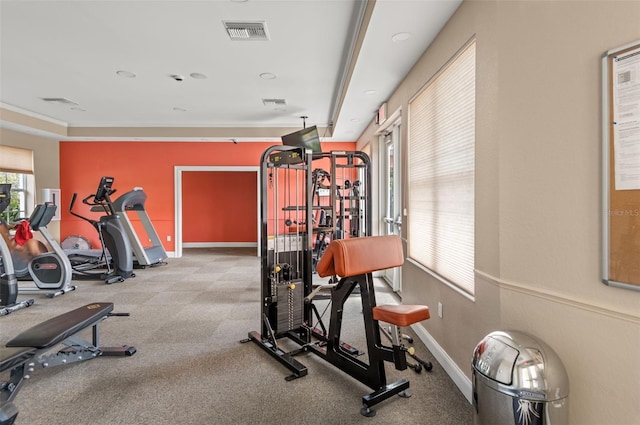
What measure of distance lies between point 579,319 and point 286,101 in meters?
5.20

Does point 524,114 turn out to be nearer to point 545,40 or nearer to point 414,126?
point 545,40

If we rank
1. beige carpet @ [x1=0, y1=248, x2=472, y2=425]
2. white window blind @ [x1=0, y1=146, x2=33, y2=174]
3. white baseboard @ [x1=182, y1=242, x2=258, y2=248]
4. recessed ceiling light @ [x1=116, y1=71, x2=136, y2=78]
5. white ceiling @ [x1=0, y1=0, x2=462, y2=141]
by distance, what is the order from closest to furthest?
beige carpet @ [x1=0, y1=248, x2=472, y2=425] < white ceiling @ [x1=0, y1=0, x2=462, y2=141] < recessed ceiling light @ [x1=116, y1=71, x2=136, y2=78] < white window blind @ [x1=0, y1=146, x2=33, y2=174] < white baseboard @ [x1=182, y1=242, x2=258, y2=248]

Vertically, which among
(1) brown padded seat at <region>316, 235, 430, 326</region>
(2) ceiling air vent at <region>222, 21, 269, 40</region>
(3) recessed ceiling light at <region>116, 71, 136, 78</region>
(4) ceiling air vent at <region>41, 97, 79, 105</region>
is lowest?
(1) brown padded seat at <region>316, 235, 430, 326</region>

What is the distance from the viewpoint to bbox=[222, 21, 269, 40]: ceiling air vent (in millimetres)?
3176

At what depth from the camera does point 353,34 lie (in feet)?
11.0

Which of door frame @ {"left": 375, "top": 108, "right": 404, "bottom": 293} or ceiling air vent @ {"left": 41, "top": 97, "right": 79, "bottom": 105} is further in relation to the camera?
ceiling air vent @ {"left": 41, "top": 97, "right": 79, "bottom": 105}

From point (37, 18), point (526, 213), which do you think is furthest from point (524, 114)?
point (37, 18)

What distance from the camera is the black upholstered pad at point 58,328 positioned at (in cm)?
220

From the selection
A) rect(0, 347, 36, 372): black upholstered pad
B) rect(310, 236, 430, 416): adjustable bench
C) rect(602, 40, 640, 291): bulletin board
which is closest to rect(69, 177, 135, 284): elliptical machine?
rect(0, 347, 36, 372): black upholstered pad

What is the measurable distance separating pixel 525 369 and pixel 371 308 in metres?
0.98

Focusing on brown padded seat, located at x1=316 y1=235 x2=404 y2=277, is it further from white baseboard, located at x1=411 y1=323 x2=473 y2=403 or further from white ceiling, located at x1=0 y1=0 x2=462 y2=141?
white ceiling, located at x1=0 y1=0 x2=462 y2=141

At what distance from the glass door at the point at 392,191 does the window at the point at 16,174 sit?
734cm

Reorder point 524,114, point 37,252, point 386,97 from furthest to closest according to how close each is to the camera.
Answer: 1. point 37,252
2. point 386,97
3. point 524,114

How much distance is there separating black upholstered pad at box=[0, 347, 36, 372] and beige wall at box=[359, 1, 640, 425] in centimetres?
292
